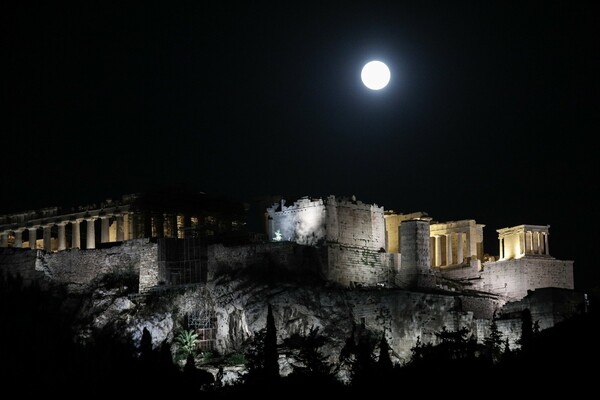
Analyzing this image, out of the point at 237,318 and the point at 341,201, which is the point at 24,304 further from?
the point at 341,201

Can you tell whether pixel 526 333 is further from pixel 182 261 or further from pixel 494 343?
pixel 182 261

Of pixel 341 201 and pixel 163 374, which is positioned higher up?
pixel 341 201

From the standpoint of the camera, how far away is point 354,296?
9544cm

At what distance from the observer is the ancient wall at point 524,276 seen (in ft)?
340

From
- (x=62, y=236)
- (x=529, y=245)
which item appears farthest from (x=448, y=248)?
(x=62, y=236)

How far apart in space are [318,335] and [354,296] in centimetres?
457

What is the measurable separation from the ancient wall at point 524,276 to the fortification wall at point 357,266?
739cm

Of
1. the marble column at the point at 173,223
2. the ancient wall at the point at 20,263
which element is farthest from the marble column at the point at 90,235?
the marble column at the point at 173,223

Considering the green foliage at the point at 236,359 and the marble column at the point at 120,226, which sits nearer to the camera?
the green foliage at the point at 236,359

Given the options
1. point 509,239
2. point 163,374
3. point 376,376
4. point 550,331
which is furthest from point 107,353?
point 509,239

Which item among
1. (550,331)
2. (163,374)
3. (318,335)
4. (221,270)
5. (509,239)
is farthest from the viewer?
(509,239)

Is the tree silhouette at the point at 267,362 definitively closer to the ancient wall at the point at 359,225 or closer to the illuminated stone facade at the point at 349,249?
the illuminated stone facade at the point at 349,249

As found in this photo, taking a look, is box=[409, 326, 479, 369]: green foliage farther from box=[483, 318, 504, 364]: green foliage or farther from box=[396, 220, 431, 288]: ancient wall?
box=[396, 220, 431, 288]: ancient wall

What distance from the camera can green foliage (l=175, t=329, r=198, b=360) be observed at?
95625 mm
